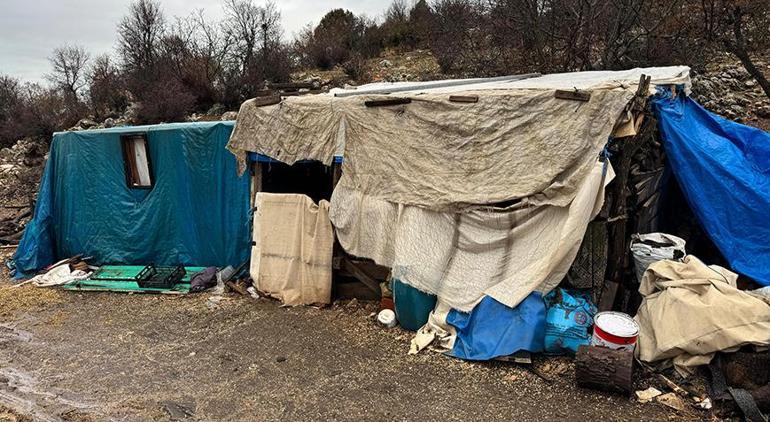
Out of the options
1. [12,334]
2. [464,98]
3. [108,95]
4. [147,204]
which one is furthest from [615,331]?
[108,95]

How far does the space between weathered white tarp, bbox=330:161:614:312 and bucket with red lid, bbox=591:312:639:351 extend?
1.72 feet

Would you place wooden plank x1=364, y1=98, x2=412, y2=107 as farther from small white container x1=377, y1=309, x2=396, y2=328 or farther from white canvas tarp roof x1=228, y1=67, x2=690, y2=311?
small white container x1=377, y1=309, x2=396, y2=328

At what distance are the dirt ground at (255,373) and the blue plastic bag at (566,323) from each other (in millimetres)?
160

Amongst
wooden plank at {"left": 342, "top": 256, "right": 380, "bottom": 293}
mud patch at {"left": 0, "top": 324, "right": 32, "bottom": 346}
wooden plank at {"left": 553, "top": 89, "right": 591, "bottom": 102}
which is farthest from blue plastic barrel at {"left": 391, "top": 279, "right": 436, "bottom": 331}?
mud patch at {"left": 0, "top": 324, "right": 32, "bottom": 346}

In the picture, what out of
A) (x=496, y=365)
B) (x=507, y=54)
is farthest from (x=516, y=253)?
(x=507, y=54)

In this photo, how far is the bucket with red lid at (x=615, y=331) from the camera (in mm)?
3750

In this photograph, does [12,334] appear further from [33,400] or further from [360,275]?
[360,275]

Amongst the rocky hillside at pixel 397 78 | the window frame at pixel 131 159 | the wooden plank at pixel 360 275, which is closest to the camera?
the wooden plank at pixel 360 275

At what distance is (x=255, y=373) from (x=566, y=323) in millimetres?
2874

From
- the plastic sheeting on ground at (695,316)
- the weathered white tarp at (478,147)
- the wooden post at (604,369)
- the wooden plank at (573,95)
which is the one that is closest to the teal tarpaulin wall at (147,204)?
the weathered white tarp at (478,147)

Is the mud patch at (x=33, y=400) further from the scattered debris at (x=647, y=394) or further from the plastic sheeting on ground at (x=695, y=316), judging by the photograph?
the plastic sheeting on ground at (x=695, y=316)

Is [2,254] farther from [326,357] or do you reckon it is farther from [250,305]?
[326,357]

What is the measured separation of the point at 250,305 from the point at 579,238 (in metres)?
3.97

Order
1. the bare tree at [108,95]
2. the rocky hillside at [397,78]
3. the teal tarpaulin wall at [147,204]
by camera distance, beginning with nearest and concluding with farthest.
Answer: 1. the teal tarpaulin wall at [147,204]
2. the rocky hillside at [397,78]
3. the bare tree at [108,95]
